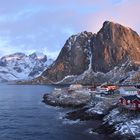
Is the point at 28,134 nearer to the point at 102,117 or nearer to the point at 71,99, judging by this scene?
the point at 102,117

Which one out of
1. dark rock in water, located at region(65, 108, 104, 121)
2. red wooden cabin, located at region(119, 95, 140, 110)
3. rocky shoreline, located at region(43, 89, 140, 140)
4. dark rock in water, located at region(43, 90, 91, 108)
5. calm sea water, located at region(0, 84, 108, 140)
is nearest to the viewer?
rocky shoreline, located at region(43, 89, 140, 140)

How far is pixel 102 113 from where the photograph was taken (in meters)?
96.9

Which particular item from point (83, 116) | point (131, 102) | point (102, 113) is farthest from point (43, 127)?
point (131, 102)

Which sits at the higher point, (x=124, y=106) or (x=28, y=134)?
(x=124, y=106)

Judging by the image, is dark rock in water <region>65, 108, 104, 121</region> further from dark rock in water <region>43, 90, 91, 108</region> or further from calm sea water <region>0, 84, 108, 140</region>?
dark rock in water <region>43, 90, 91, 108</region>

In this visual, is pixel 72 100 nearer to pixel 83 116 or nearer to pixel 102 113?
pixel 83 116

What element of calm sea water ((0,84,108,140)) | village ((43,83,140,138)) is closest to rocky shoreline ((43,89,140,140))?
village ((43,83,140,138))

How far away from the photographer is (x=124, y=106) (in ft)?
286

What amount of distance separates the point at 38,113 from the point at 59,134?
1438 inches

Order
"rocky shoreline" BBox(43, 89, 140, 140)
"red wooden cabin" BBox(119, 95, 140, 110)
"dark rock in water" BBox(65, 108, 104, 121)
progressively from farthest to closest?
"dark rock in water" BBox(65, 108, 104, 121), "red wooden cabin" BBox(119, 95, 140, 110), "rocky shoreline" BBox(43, 89, 140, 140)

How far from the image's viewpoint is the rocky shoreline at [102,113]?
74.9m

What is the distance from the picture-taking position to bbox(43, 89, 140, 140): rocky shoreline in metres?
74.9

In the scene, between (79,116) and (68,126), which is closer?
(68,126)

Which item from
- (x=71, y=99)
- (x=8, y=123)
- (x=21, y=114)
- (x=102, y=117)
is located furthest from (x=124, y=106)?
(x=71, y=99)
